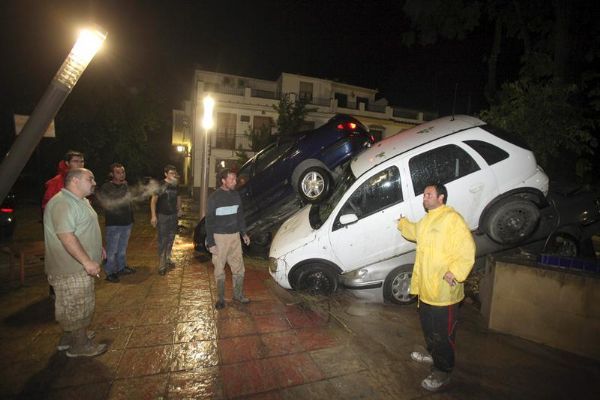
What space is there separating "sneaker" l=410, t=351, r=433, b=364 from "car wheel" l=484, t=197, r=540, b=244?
210 centimetres

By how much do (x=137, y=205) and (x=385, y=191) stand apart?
552 inches

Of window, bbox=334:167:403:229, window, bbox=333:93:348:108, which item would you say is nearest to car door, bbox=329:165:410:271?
window, bbox=334:167:403:229

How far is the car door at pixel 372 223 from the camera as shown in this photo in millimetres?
4543

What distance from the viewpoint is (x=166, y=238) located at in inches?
235

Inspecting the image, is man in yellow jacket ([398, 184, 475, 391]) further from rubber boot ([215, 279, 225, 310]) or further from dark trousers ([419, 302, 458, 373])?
rubber boot ([215, 279, 225, 310])

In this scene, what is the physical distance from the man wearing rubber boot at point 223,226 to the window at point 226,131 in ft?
68.2

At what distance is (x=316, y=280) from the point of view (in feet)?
15.9

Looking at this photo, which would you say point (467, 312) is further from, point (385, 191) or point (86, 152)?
point (86, 152)

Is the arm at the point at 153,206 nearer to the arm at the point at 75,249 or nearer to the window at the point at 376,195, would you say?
the arm at the point at 75,249

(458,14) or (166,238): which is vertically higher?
(458,14)

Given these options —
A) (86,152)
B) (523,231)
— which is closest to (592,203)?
(523,231)

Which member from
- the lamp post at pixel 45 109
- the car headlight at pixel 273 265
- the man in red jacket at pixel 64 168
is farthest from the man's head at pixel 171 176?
the lamp post at pixel 45 109

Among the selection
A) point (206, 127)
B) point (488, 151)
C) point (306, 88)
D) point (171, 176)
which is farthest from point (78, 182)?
point (306, 88)

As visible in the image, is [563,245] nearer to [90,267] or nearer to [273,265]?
[273,265]
